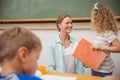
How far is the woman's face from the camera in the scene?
2.24m

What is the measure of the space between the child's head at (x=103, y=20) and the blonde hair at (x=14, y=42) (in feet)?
4.15

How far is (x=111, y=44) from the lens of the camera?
1.90 m

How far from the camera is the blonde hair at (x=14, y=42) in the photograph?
703 millimetres

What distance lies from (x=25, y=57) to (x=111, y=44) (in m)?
1.34

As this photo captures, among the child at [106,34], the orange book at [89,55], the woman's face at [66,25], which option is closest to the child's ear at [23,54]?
the orange book at [89,55]

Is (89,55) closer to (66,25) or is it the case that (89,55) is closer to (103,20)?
(103,20)

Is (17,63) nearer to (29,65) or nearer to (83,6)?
(29,65)

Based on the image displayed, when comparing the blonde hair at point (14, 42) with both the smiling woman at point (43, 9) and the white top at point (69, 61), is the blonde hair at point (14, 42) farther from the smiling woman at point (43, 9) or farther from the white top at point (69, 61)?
the smiling woman at point (43, 9)

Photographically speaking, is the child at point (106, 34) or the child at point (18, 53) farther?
the child at point (106, 34)

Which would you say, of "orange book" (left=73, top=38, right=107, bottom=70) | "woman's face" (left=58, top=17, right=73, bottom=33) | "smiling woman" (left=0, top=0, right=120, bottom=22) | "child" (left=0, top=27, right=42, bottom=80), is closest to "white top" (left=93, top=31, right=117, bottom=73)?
"orange book" (left=73, top=38, right=107, bottom=70)

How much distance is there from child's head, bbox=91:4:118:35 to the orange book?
0.23 metres

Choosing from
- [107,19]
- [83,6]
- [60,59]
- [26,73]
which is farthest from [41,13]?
[26,73]

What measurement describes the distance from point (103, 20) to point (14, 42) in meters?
1.35

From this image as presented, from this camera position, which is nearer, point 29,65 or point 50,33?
point 29,65
